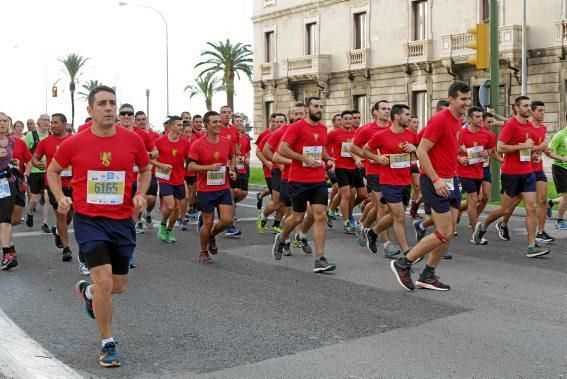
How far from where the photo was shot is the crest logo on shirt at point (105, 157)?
215 inches

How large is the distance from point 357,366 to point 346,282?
10.0 ft

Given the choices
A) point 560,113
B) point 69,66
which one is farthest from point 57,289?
point 69,66

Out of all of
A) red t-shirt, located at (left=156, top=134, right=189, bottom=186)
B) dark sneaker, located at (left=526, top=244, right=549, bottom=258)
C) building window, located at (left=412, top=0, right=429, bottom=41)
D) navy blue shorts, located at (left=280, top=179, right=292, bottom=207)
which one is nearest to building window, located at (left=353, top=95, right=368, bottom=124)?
building window, located at (left=412, top=0, right=429, bottom=41)

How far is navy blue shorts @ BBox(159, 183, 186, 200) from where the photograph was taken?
38.5 feet

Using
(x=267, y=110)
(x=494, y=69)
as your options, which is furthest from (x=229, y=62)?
(x=494, y=69)

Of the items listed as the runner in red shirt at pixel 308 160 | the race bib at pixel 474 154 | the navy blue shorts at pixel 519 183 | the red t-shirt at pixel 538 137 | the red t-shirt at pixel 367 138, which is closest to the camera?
the runner in red shirt at pixel 308 160

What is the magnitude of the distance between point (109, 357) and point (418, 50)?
31633mm

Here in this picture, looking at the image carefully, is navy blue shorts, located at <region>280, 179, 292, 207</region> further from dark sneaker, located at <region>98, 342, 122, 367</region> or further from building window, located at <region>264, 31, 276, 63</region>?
building window, located at <region>264, 31, 276, 63</region>

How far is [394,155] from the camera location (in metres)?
9.31

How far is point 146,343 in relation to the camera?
5711 mm

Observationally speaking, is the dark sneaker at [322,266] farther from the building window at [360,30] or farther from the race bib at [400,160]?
the building window at [360,30]

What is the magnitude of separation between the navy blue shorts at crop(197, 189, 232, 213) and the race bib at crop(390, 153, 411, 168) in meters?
1.92

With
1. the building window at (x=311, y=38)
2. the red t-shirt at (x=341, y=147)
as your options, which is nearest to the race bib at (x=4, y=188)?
the red t-shirt at (x=341, y=147)

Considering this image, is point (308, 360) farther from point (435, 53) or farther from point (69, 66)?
point (69, 66)
